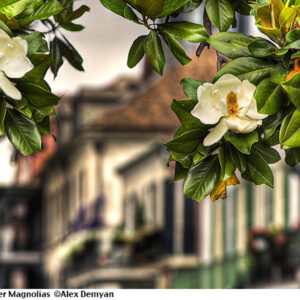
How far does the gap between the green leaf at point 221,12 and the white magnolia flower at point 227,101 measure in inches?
10.8

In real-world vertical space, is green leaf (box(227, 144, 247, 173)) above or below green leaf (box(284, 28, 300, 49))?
below

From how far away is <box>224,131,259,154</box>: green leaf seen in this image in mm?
2242

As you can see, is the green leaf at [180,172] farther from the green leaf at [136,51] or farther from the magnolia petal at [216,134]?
the green leaf at [136,51]

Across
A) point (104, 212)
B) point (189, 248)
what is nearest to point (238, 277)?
point (189, 248)

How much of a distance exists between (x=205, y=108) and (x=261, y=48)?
0.17 metres

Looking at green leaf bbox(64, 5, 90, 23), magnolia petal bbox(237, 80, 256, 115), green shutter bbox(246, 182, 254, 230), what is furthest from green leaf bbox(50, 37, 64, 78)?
green shutter bbox(246, 182, 254, 230)

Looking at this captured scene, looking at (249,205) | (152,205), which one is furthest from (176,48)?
(152,205)

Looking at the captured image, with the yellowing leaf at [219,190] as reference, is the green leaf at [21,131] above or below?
above

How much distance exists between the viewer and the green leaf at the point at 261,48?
2.25 meters

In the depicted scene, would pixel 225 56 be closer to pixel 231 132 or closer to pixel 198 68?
pixel 231 132

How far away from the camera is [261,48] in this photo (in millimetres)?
2258

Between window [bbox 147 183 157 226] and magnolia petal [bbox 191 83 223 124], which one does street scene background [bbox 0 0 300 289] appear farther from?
magnolia petal [bbox 191 83 223 124]

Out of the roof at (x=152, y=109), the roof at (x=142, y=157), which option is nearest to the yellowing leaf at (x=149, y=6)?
the roof at (x=142, y=157)

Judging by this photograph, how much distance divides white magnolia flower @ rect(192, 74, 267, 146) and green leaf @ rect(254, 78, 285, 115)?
0.05 feet
